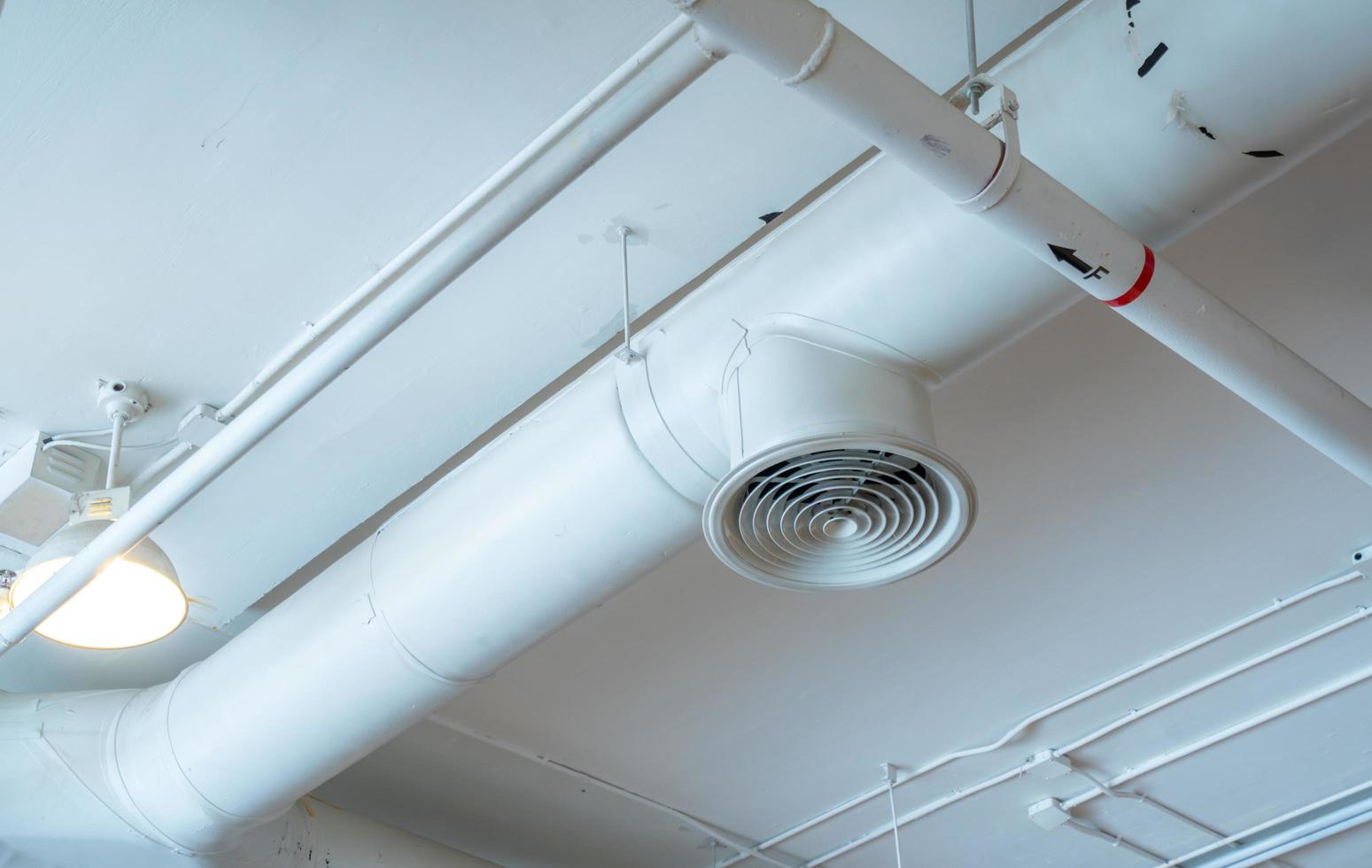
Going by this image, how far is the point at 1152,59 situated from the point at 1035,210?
25 cm

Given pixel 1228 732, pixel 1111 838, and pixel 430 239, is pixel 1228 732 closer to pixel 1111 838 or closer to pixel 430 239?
pixel 1111 838

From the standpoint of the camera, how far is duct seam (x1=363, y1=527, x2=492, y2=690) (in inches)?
66.9

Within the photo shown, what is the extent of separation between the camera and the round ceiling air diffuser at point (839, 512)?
4.14 ft

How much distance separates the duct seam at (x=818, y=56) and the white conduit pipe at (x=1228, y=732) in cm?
192

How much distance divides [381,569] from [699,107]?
2.55ft

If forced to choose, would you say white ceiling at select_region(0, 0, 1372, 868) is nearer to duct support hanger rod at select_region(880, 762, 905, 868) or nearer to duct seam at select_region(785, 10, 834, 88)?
duct support hanger rod at select_region(880, 762, 905, 868)

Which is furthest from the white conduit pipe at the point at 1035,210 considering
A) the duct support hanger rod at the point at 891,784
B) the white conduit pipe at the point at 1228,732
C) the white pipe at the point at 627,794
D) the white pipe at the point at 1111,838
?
the white pipe at the point at 627,794

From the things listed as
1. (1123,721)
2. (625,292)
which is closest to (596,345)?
(625,292)

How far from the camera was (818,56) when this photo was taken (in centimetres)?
97

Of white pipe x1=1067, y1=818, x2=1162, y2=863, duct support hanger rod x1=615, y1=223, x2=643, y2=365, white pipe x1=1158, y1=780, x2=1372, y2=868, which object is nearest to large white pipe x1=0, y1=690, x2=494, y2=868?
duct support hanger rod x1=615, y1=223, x2=643, y2=365

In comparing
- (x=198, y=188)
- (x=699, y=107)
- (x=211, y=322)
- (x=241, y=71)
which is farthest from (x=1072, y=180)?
(x=211, y=322)

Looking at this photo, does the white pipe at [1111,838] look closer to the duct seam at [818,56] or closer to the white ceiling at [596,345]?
the white ceiling at [596,345]

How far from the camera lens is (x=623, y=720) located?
A: 242 centimetres

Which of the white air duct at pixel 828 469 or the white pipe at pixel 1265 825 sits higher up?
the white pipe at pixel 1265 825
